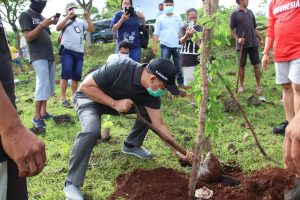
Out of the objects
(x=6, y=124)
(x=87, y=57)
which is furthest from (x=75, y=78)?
(x=87, y=57)

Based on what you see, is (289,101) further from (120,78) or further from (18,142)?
(18,142)

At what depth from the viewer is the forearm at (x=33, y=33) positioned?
5.09m

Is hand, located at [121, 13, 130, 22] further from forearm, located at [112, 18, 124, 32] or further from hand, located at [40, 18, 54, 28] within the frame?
hand, located at [40, 18, 54, 28]

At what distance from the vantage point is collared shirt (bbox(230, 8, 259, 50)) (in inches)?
271

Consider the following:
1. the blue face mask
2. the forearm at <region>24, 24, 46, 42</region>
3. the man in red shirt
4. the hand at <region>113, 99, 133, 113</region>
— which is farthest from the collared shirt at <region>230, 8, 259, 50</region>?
the hand at <region>113, 99, 133, 113</region>

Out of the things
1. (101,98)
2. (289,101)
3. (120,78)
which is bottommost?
(289,101)

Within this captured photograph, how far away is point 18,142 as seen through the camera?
138 centimetres

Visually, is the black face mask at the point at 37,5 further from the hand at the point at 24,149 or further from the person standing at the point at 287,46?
the hand at the point at 24,149

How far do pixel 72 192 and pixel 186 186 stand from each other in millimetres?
982

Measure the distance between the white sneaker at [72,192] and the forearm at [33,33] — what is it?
255 cm

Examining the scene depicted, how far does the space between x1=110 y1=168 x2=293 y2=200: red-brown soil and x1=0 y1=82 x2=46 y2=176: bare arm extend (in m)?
1.86

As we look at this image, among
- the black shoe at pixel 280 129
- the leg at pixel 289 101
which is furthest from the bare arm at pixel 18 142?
the black shoe at pixel 280 129

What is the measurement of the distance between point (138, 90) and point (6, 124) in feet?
7.65

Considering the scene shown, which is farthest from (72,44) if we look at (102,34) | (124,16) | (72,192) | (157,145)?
(102,34)
